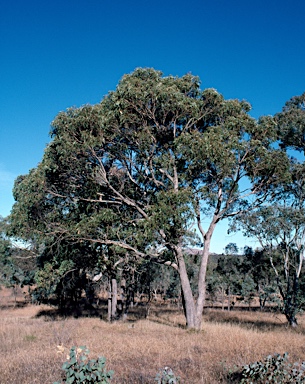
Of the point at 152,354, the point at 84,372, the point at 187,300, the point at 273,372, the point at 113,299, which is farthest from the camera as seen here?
the point at 113,299

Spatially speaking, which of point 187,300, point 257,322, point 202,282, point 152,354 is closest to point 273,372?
point 152,354

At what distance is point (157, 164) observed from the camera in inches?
633

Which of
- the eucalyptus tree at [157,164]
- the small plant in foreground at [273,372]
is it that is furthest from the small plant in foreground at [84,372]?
the eucalyptus tree at [157,164]

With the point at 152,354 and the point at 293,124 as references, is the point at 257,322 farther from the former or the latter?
the point at 152,354

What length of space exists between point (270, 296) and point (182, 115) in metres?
10.9

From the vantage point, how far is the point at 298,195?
18.5 meters

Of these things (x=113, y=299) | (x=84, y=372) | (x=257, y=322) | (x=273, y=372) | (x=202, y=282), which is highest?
(x=202, y=282)

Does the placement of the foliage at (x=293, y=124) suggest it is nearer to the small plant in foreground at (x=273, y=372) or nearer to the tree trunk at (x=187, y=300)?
the tree trunk at (x=187, y=300)

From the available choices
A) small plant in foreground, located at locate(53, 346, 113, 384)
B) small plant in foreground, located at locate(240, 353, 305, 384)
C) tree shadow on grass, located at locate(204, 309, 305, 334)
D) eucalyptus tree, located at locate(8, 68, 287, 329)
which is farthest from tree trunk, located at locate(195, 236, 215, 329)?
small plant in foreground, located at locate(53, 346, 113, 384)

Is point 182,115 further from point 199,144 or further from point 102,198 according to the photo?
point 102,198

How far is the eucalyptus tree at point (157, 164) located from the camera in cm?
1400

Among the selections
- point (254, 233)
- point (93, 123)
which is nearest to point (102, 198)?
point (93, 123)

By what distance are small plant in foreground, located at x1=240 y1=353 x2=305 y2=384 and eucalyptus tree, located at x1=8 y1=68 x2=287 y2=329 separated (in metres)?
7.37

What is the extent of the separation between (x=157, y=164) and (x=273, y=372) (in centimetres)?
1122
